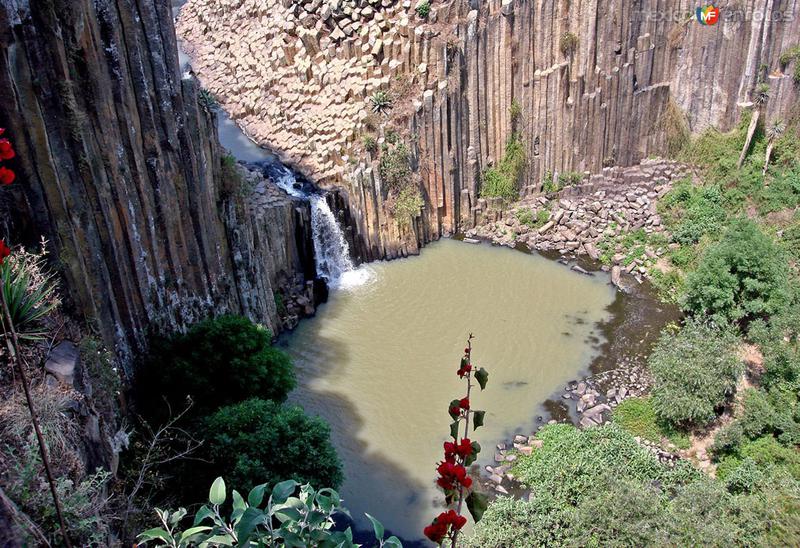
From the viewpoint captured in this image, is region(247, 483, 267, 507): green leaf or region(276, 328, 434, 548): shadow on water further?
region(276, 328, 434, 548): shadow on water

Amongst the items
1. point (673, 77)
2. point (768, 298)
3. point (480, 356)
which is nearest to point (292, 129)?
point (480, 356)

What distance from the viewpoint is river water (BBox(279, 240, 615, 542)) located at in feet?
63.9

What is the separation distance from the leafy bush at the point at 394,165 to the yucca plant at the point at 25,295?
50.1 feet

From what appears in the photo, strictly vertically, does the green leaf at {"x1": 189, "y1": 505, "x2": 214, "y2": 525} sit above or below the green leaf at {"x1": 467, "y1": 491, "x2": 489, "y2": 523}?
below

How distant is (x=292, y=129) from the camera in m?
29.8

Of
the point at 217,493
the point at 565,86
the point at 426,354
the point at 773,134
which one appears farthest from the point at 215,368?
the point at 773,134

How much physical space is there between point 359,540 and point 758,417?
10.7 metres

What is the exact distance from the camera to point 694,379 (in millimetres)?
19719

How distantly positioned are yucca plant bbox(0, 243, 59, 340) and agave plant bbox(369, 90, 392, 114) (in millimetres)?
16259

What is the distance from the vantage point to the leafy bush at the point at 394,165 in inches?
Result: 1050

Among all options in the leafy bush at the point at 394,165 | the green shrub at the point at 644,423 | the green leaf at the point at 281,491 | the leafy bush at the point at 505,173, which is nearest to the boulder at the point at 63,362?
the green leaf at the point at 281,491

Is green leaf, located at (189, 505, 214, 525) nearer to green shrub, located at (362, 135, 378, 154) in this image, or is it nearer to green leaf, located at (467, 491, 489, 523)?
green leaf, located at (467, 491, 489, 523)

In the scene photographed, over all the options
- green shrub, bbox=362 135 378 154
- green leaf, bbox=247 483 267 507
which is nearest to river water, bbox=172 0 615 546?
green shrub, bbox=362 135 378 154

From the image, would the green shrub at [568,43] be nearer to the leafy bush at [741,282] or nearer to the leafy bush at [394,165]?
the leafy bush at [394,165]
